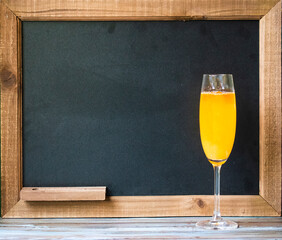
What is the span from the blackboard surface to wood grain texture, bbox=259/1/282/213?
64 mm

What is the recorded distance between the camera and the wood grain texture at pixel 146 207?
119cm

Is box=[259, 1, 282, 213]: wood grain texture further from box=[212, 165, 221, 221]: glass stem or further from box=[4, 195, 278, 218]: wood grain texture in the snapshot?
box=[212, 165, 221, 221]: glass stem

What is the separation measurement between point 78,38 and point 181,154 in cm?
47

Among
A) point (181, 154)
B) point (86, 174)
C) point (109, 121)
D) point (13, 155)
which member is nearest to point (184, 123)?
point (181, 154)

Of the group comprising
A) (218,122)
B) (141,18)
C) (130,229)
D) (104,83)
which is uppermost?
(141,18)

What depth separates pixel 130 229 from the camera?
3.53 ft

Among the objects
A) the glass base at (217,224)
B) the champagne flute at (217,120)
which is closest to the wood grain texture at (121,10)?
the champagne flute at (217,120)

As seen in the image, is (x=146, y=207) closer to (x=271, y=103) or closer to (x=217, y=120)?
(x=217, y=120)

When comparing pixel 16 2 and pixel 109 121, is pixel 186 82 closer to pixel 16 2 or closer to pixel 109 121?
pixel 109 121

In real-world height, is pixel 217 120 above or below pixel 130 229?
above

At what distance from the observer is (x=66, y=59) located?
120 cm

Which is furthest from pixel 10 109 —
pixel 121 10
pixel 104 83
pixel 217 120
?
pixel 217 120

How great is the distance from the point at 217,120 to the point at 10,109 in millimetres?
608

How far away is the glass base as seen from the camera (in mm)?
1076
